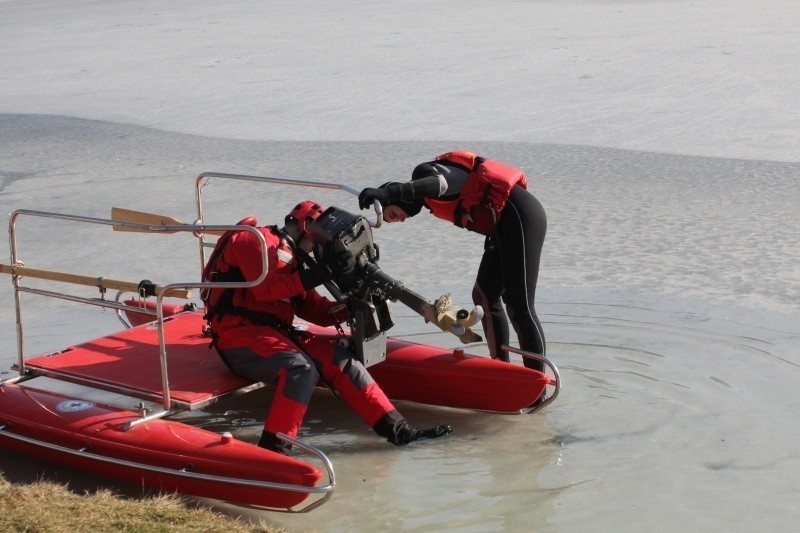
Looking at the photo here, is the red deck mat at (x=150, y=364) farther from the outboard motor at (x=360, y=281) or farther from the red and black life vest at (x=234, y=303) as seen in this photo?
the outboard motor at (x=360, y=281)

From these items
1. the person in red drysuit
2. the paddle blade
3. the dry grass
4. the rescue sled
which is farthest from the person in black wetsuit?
the dry grass

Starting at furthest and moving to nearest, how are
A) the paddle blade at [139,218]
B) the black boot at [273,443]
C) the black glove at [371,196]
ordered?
the paddle blade at [139,218] → the black glove at [371,196] → the black boot at [273,443]

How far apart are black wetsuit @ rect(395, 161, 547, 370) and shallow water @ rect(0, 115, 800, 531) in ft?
1.30

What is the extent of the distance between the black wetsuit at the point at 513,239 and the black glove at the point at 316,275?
525 mm

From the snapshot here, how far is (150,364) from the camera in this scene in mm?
5027

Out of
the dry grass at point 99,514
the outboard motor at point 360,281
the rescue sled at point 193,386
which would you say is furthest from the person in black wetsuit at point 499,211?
the dry grass at point 99,514

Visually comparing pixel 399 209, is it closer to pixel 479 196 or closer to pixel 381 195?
pixel 381 195

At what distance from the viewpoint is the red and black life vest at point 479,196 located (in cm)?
495

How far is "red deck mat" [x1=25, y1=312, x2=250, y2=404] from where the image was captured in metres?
4.73

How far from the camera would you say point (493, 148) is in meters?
9.87

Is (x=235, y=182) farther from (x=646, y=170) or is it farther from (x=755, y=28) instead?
(x=755, y=28)

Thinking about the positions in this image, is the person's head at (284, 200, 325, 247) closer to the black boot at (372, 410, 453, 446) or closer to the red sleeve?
the red sleeve

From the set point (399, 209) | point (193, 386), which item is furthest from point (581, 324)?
point (193, 386)

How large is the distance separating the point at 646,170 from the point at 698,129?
4.85ft
